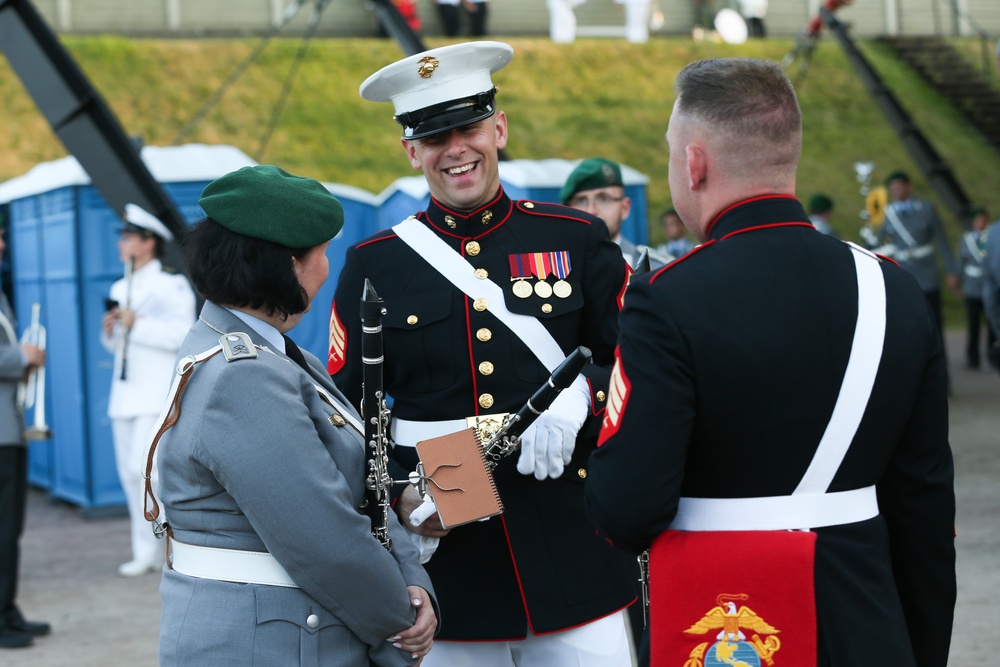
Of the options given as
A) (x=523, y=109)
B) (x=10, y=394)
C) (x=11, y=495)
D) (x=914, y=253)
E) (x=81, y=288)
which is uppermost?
(x=10, y=394)

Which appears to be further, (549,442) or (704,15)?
(704,15)

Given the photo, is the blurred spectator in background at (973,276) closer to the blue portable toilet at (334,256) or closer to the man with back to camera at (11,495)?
the blue portable toilet at (334,256)

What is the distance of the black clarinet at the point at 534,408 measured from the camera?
2.62 meters

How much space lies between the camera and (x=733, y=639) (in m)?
2.07

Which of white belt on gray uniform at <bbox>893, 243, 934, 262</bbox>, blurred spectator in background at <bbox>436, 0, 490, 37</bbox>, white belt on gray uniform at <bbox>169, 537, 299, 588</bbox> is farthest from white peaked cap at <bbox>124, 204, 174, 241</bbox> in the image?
blurred spectator in background at <bbox>436, 0, 490, 37</bbox>

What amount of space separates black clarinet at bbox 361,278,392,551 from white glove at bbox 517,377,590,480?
0.45m

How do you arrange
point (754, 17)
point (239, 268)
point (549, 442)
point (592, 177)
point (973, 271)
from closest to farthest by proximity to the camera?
point (239, 268), point (549, 442), point (592, 177), point (973, 271), point (754, 17)

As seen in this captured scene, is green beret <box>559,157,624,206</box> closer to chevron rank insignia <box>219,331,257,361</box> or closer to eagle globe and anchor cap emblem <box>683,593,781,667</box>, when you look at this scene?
chevron rank insignia <box>219,331,257,361</box>

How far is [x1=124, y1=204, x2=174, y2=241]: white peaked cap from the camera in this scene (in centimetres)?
704

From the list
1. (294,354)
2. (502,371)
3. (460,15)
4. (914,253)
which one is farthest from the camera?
(460,15)

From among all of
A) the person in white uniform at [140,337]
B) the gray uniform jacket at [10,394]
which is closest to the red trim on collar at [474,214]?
the gray uniform jacket at [10,394]

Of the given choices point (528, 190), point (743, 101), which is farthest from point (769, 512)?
point (528, 190)

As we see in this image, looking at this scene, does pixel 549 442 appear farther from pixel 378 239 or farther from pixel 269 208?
pixel 269 208

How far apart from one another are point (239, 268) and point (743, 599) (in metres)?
1.14
